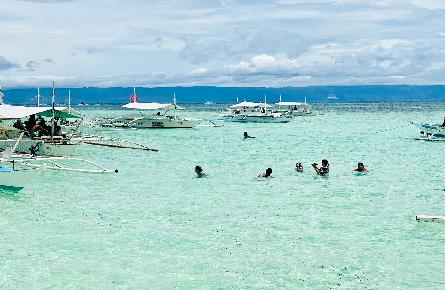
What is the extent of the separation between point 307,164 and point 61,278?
2883 centimetres

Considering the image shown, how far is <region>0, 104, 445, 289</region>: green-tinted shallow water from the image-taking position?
1608 centimetres

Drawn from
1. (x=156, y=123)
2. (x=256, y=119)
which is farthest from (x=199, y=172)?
(x=256, y=119)

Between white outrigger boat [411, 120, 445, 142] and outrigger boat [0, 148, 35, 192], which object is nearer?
outrigger boat [0, 148, 35, 192]

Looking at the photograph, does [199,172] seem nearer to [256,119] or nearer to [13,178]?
[13,178]

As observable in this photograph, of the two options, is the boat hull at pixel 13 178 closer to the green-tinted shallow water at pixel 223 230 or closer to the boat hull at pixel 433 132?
the green-tinted shallow water at pixel 223 230

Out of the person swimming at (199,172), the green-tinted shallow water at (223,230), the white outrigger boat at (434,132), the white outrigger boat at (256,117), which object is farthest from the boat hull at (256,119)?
the person swimming at (199,172)

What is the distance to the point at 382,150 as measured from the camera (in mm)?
54375

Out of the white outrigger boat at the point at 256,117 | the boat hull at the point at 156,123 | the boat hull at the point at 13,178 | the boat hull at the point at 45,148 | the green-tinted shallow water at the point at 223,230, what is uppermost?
the white outrigger boat at the point at 256,117

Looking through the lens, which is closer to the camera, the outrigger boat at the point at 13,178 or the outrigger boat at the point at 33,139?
the outrigger boat at the point at 13,178

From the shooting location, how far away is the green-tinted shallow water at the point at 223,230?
1608cm

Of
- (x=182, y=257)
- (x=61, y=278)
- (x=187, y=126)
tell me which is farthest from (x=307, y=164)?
(x=187, y=126)

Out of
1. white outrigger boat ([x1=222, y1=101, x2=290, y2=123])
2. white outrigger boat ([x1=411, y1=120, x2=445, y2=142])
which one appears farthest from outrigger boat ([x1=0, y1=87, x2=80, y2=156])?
white outrigger boat ([x1=222, y1=101, x2=290, y2=123])

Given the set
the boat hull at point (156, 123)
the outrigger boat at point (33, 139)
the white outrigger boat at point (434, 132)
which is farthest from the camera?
the boat hull at point (156, 123)

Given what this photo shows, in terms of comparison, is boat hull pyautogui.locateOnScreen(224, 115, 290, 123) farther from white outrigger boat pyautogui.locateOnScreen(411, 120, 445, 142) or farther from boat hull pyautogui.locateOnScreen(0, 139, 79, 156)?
boat hull pyautogui.locateOnScreen(0, 139, 79, 156)
